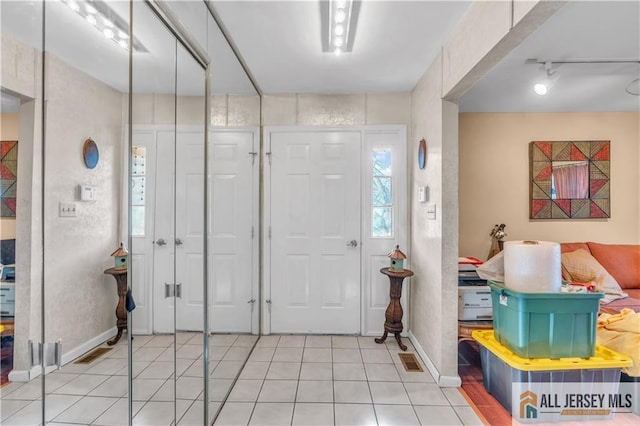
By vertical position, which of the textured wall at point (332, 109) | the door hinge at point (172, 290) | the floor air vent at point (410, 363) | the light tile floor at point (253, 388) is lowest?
the floor air vent at point (410, 363)

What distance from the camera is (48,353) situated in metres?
0.90

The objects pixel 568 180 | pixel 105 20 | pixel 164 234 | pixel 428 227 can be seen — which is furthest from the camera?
→ pixel 568 180

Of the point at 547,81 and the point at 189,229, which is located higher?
the point at 547,81

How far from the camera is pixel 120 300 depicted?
47.8 inches

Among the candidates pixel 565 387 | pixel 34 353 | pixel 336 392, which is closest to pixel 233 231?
pixel 336 392

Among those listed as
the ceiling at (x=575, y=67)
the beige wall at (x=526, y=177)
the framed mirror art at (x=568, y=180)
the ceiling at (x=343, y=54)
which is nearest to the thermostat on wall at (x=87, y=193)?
the ceiling at (x=343, y=54)

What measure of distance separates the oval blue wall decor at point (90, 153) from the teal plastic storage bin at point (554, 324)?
2.35 metres

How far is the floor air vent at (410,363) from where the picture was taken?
279 cm

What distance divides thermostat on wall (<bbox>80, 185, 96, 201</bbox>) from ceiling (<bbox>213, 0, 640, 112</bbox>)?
1.53m

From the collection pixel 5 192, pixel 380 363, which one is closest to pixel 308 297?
pixel 380 363

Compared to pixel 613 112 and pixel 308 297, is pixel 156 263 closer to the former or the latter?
pixel 308 297

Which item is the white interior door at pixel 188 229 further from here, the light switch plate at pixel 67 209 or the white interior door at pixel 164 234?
the light switch plate at pixel 67 209

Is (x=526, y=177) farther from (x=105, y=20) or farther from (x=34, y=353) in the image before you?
(x=34, y=353)

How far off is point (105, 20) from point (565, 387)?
3090 mm
